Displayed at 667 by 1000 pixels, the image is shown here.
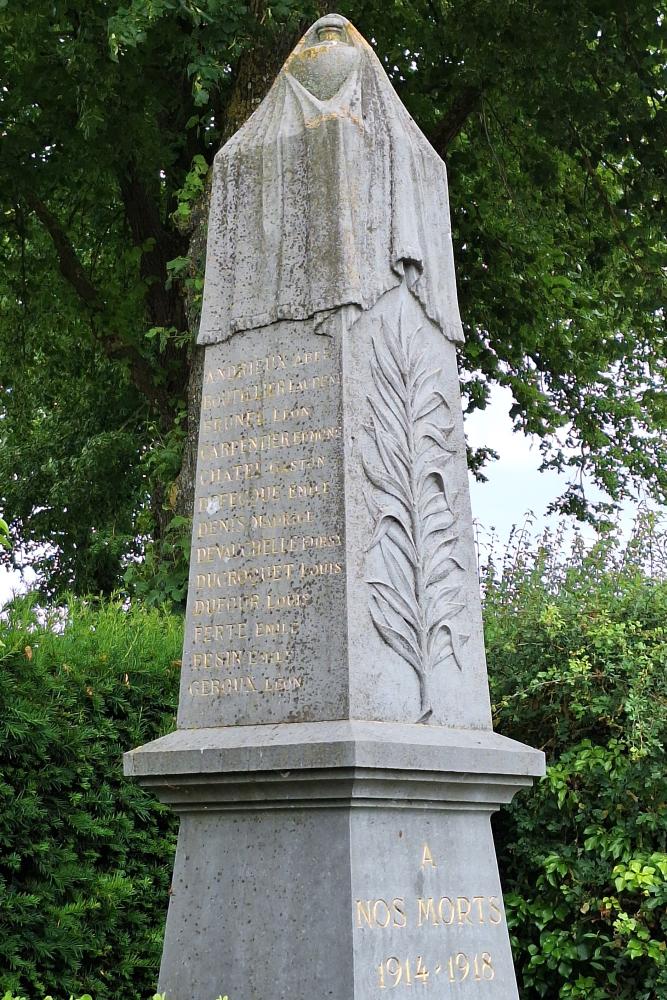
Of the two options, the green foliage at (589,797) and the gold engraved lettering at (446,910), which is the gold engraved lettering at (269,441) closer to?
the gold engraved lettering at (446,910)

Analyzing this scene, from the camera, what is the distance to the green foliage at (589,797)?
634cm

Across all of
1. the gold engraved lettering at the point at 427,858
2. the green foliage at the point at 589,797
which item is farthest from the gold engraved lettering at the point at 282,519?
the green foliage at the point at 589,797

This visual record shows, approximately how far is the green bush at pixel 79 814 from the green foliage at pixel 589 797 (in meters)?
1.84

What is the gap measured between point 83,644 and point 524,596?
2706 mm

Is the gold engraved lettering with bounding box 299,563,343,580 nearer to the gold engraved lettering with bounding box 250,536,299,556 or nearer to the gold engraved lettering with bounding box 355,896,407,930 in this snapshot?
the gold engraved lettering with bounding box 250,536,299,556

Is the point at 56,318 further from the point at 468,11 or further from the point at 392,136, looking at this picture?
the point at 392,136

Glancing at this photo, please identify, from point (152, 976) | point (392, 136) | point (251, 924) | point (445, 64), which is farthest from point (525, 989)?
point (445, 64)

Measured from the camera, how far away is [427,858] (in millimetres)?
4785

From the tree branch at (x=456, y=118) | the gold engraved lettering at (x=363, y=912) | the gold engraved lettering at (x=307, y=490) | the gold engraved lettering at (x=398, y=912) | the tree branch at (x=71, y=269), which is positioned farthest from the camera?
the tree branch at (x=71, y=269)

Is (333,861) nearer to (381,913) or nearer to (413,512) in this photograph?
(381,913)

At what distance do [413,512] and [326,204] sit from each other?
135 cm

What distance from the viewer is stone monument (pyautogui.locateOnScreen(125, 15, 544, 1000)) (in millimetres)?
4594

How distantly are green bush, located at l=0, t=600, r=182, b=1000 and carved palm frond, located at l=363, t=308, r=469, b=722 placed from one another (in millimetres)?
1895

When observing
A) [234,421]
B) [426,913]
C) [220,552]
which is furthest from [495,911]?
[234,421]
